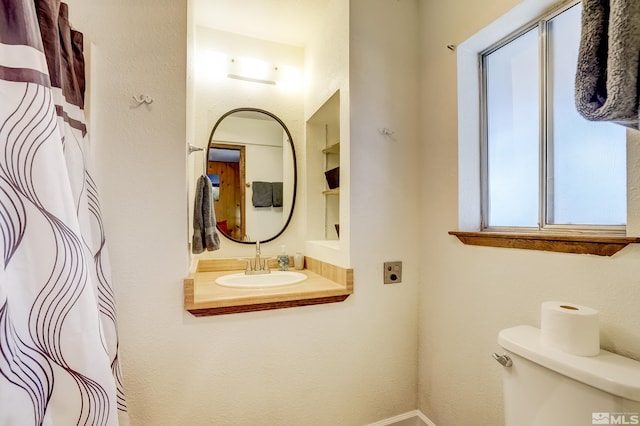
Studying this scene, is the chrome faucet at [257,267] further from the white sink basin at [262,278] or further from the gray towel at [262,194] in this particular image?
the gray towel at [262,194]

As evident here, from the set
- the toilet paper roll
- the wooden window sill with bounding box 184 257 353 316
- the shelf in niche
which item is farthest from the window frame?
the shelf in niche

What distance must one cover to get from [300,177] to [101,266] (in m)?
1.36

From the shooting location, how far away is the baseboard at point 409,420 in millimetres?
1463

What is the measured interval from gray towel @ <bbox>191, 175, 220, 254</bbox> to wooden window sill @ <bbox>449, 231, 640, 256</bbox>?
49.8 inches

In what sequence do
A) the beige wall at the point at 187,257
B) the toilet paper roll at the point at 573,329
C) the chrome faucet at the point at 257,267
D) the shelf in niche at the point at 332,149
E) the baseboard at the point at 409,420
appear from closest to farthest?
the toilet paper roll at the point at 573,329, the beige wall at the point at 187,257, the baseboard at the point at 409,420, the chrome faucet at the point at 257,267, the shelf in niche at the point at 332,149

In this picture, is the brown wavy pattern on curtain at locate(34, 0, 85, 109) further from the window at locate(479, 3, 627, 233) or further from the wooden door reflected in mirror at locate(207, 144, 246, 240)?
the window at locate(479, 3, 627, 233)

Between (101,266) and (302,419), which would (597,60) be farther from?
(302,419)

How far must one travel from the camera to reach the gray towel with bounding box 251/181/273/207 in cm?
197

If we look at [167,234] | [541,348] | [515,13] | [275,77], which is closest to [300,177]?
[275,77]

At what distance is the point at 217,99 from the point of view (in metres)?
1.89

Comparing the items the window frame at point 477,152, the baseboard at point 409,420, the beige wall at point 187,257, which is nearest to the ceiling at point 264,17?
the beige wall at point 187,257

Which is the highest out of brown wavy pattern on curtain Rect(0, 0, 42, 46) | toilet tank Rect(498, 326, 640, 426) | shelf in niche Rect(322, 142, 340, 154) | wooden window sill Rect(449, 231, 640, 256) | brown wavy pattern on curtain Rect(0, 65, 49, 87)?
shelf in niche Rect(322, 142, 340, 154)

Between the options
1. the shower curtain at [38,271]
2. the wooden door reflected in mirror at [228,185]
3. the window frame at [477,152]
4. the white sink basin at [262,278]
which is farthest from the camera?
the wooden door reflected in mirror at [228,185]

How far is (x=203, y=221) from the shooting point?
152 cm
